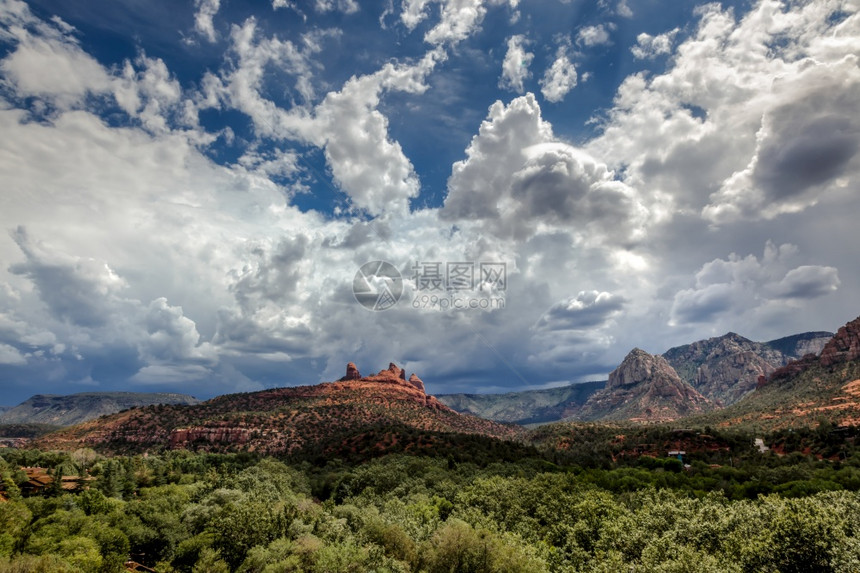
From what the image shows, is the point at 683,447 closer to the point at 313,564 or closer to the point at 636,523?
the point at 636,523

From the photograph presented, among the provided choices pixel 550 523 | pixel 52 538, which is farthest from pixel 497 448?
pixel 52 538

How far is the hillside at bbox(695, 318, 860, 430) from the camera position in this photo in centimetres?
12262

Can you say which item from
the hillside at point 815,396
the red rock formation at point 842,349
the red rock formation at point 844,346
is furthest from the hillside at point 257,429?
the red rock formation at point 844,346

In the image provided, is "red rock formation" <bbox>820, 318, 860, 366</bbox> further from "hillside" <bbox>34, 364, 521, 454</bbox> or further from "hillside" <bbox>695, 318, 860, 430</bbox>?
"hillside" <bbox>34, 364, 521, 454</bbox>

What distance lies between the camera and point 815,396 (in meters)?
146

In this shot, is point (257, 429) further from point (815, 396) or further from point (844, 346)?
point (844, 346)

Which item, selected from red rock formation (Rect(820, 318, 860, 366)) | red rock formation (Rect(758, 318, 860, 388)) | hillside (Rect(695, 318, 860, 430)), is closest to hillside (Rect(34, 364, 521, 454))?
hillside (Rect(695, 318, 860, 430))

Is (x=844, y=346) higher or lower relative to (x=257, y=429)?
higher

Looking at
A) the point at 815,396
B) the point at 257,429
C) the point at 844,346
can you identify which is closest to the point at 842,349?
the point at 844,346

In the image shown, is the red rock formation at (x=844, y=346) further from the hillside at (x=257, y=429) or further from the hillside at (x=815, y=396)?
the hillside at (x=257, y=429)

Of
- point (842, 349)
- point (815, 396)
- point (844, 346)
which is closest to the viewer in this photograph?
point (815, 396)

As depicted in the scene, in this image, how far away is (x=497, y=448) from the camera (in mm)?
116750

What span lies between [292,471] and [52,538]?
51.5m

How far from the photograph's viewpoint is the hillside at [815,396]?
123m
